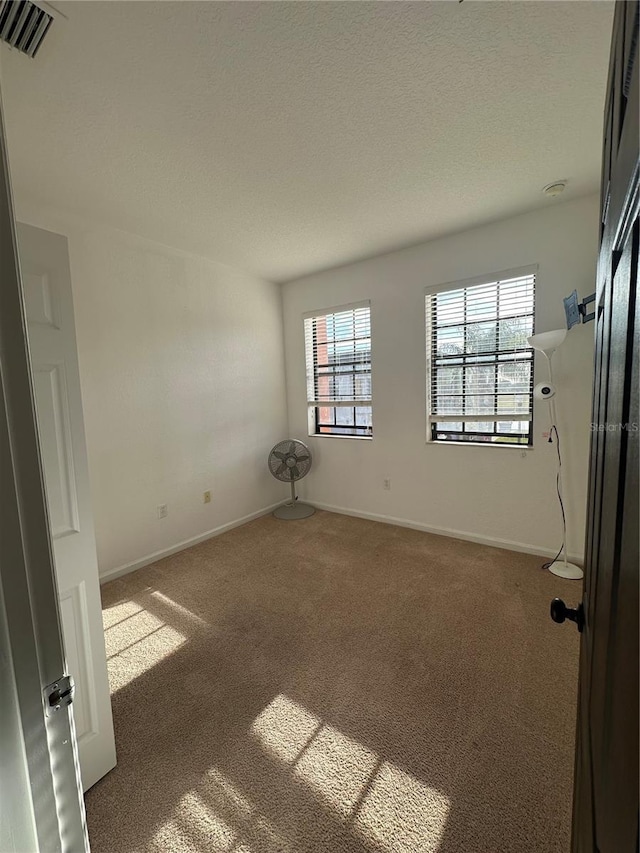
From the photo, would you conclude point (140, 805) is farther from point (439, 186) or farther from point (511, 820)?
point (439, 186)

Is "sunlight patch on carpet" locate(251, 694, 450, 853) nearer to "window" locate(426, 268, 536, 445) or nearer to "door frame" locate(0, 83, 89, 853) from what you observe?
"door frame" locate(0, 83, 89, 853)

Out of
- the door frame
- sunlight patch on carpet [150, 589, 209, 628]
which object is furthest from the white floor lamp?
the door frame

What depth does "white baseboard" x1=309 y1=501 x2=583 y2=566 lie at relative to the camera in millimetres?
2861

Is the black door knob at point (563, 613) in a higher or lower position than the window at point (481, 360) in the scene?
lower

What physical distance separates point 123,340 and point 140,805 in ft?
8.94

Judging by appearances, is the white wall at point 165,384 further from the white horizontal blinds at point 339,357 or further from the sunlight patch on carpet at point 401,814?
the sunlight patch on carpet at point 401,814

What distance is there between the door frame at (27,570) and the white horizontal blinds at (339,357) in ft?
10.9

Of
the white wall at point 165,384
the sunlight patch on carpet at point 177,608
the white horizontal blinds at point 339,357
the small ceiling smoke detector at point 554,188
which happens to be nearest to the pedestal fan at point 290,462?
the white wall at point 165,384

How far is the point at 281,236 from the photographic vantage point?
2916 mm

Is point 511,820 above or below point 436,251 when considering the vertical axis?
below

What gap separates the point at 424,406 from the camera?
334cm

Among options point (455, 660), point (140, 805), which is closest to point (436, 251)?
point (455, 660)

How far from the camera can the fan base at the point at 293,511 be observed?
393 centimetres

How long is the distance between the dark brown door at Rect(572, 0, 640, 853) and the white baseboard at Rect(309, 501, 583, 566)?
2590 millimetres
